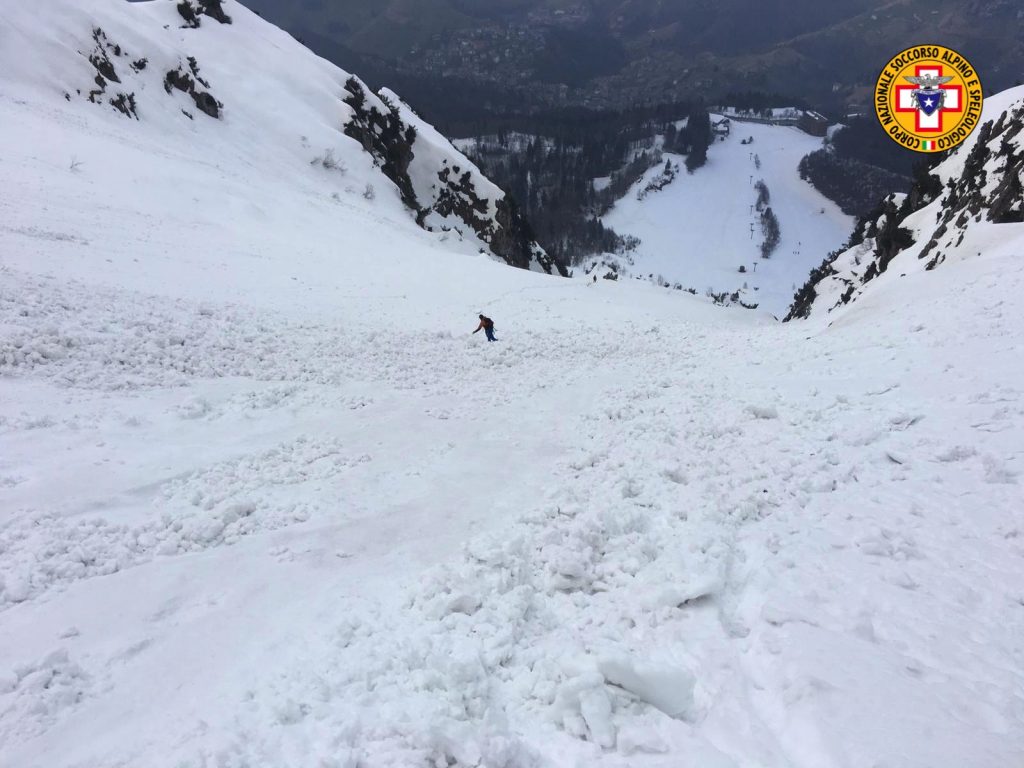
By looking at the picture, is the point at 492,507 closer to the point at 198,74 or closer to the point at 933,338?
the point at 933,338

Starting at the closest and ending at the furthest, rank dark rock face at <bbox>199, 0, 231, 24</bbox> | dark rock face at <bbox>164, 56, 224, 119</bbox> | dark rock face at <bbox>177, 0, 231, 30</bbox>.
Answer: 1. dark rock face at <bbox>164, 56, 224, 119</bbox>
2. dark rock face at <bbox>177, 0, 231, 30</bbox>
3. dark rock face at <bbox>199, 0, 231, 24</bbox>

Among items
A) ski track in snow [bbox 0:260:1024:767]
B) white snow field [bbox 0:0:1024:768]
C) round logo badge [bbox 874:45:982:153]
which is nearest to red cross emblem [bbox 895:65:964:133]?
round logo badge [bbox 874:45:982:153]

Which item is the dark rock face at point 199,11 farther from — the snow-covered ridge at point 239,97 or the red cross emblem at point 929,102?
the red cross emblem at point 929,102

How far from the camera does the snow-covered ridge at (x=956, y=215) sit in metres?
25.7

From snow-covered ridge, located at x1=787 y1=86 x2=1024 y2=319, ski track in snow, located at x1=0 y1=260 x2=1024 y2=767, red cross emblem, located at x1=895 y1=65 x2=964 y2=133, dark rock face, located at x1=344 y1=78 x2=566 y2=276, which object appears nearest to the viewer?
ski track in snow, located at x1=0 y1=260 x2=1024 y2=767

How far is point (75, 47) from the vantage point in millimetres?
47500

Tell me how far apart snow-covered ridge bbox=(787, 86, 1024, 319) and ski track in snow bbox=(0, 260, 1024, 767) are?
16.0m

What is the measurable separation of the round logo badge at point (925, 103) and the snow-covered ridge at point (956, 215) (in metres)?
4.96

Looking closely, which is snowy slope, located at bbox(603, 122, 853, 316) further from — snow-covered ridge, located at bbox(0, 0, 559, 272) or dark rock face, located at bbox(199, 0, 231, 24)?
dark rock face, located at bbox(199, 0, 231, 24)

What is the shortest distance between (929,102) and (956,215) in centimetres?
1876

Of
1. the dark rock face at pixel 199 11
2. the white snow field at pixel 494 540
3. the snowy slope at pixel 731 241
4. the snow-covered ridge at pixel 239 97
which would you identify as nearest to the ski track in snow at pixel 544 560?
the white snow field at pixel 494 540

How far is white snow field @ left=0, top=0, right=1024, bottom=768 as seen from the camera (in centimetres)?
510

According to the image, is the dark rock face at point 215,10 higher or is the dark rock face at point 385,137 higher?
the dark rock face at point 215,10

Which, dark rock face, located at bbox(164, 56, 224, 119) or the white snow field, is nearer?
the white snow field
